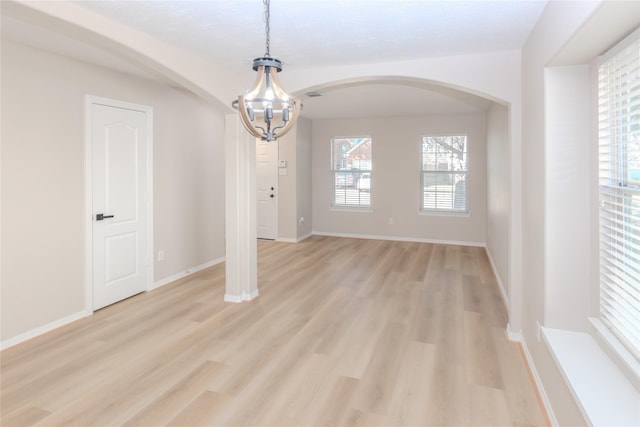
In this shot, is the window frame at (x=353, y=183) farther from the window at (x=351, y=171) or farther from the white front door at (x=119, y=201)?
the white front door at (x=119, y=201)

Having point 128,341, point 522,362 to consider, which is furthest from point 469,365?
point 128,341

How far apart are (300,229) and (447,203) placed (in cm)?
294

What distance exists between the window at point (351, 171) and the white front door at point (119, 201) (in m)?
4.34

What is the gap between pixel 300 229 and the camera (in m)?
7.53

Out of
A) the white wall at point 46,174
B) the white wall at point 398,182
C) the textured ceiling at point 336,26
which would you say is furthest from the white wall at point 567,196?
the white wall at point 398,182

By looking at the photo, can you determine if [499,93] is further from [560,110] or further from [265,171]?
[265,171]

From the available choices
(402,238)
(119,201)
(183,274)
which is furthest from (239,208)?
(402,238)

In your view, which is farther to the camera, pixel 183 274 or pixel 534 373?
pixel 183 274

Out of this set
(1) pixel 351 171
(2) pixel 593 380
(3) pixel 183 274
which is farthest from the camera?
(1) pixel 351 171

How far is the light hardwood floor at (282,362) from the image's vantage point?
2113 millimetres

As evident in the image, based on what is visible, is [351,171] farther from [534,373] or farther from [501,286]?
[534,373]

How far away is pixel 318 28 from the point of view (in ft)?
8.42

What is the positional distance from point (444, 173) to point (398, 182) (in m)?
0.89

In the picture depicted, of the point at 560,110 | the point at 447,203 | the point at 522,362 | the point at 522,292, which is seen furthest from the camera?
the point at 447,203
